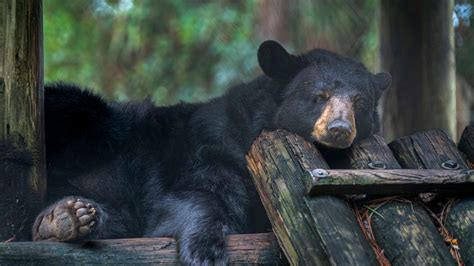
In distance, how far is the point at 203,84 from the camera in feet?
41.3

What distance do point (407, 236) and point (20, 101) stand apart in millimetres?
2277

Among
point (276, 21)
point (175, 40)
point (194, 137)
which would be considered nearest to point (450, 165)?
point (194, 137)

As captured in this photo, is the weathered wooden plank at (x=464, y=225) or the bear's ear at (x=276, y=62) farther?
the bear's ear at (x=276, y=62)

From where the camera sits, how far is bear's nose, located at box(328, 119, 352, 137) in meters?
4.67

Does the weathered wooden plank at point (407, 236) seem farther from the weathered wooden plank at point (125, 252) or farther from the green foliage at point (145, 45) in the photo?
the green foliage at point (145, 45)

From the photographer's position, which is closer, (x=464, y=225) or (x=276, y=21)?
(x=464, y=225)

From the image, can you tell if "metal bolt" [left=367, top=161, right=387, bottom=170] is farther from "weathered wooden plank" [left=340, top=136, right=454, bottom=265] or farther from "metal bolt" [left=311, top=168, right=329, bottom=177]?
"metal bolt" [left=311, top=168, right=329, bottom=177]

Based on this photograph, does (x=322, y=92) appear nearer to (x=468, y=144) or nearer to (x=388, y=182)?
(x=468, y=144)

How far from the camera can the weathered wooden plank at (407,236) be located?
367cm

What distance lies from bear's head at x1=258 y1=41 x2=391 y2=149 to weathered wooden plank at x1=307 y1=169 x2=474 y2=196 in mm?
803

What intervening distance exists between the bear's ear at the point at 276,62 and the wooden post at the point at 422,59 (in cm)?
240

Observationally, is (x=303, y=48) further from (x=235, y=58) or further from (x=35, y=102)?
(x=35, y=102)

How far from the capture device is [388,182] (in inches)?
155

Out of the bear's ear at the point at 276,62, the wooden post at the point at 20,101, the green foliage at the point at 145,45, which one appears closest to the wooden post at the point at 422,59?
the bear's ear at the point at 276,62
